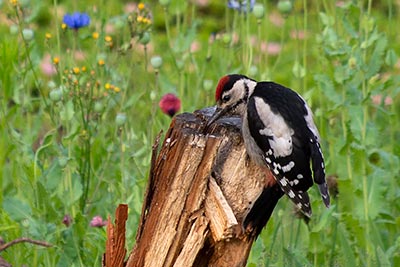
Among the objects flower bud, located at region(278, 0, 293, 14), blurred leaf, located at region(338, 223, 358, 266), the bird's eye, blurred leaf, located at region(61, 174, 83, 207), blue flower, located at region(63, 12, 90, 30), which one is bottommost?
blurred leaf, located at region(338, 223, 358, 266)

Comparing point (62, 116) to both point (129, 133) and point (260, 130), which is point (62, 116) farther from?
point (260, 130)

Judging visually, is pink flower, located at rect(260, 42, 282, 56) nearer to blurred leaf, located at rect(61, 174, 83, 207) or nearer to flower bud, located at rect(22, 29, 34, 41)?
flower bud, located at rect(22, 29, 34, 41)

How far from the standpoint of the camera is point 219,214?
12.1ft

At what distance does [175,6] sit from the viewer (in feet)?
19.4

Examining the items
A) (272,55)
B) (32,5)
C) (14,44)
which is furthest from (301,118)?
(272,55)

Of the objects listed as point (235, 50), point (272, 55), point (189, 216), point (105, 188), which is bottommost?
point (272, 55)

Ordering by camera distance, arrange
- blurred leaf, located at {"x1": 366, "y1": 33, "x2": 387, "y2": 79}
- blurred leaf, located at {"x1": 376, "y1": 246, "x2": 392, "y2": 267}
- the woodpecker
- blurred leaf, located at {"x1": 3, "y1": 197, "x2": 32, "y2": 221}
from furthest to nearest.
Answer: blurred leaf, located at {"x1": 366, "y1": 33, "x2": 387, "y2": 79}
blurred leaf, located at {"x1": 3, "y1": 197, "x2": 32, "y2": 221}
blurred leaf, located at {"x1": 376, "y1": 246, "x2": 392, "y2": 267}
the woodpecker

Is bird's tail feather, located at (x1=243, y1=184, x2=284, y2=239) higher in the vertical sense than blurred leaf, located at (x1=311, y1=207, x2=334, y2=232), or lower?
higher

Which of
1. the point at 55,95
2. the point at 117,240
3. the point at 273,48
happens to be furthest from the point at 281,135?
the point at 273,48

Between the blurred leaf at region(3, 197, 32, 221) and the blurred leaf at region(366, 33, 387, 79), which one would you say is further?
the blurred leaf at region(366, 33, 387, 79)

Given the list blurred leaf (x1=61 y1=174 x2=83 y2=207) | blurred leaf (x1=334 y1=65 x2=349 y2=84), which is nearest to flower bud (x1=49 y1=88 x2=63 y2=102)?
blurred leaf (x1=61 y1=174 x2=83 y2=207)

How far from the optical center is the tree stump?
3.68 m

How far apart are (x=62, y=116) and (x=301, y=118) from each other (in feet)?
4.03

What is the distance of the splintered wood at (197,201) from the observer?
368cm
